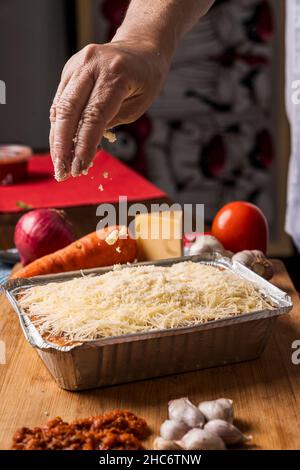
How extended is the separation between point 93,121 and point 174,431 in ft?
1.78

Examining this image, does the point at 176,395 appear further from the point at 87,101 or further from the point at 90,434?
the point at 87,101

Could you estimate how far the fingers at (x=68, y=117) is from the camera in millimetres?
1283

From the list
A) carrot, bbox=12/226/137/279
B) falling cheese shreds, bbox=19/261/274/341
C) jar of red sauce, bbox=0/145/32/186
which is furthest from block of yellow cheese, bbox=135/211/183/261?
jar of red sauce, bbox=0/145/32/186

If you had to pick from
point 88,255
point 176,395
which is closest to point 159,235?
point 88,255

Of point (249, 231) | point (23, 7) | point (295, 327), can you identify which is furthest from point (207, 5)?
point (23, 7)

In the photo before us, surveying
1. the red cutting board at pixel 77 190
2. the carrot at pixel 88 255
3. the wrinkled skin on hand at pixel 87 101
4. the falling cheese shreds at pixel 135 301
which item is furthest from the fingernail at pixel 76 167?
the red cutting board at pixel 77 190

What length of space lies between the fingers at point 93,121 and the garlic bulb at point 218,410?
448mm

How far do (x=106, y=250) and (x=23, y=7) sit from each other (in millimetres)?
2719

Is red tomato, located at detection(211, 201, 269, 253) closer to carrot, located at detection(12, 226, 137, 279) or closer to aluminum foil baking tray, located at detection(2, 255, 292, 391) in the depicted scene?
carrot, located at detection(12, 226, 137, 279)

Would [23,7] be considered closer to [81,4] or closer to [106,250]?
[81,4]

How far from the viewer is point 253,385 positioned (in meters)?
1.28

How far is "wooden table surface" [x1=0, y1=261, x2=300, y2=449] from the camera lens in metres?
1.14

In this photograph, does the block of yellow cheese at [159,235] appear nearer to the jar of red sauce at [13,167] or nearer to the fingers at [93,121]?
the fingers at [93,121]

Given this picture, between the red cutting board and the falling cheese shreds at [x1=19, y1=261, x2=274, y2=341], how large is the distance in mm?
1035
